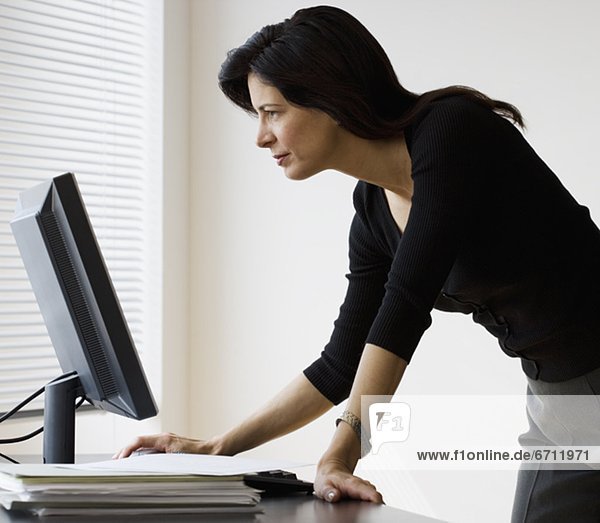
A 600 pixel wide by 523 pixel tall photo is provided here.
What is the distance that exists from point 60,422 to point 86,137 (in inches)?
73.3

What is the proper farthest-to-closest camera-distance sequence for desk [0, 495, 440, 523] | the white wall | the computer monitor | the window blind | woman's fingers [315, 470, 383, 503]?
the window blind
the white wall
the computer monitor
woman's fingers [315, 470, 383, 503]
desk [0, 495, 440, 523]

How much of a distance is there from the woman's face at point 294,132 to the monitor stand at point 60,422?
0.48 meters

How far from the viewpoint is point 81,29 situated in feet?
10.1

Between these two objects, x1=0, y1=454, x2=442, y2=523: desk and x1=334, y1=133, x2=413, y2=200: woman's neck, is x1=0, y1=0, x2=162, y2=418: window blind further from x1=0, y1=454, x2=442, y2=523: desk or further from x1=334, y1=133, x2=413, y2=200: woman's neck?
x1=0, y1=454, x2=442, y2=523: desk

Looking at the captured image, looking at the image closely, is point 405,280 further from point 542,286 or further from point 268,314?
point 268,314

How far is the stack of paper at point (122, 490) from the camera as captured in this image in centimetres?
100

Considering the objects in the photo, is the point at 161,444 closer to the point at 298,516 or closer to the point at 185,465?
the point at 185,465

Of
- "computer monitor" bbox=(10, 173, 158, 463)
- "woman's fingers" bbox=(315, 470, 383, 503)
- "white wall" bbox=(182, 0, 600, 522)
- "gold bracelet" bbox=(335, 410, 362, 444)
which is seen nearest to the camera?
"woman's fingers" bbox=(315, 470, 383, 503)

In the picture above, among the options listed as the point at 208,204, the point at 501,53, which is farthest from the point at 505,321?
the point at 208,204

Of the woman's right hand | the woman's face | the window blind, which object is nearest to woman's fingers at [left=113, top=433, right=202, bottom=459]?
the woman's right hand

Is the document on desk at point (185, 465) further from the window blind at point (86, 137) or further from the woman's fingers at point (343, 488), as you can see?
the window blind at point (86, 137)

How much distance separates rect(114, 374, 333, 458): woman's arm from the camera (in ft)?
4.71
